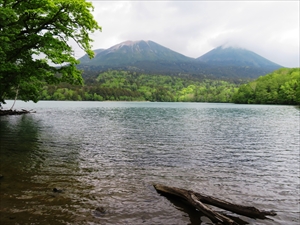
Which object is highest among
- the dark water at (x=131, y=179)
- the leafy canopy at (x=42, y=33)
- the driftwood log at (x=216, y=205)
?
the leafy canopy at (x=42, y=33)

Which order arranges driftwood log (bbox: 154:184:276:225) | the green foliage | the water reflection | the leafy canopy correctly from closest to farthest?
1. driftwood log (bbox: 154:184:276:225)
2. the water reflection
3. the leafy canopy
4. the green foliage

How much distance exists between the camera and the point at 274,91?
524ft

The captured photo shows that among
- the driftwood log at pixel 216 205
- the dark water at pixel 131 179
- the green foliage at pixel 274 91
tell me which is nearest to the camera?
the driftwood log at pixel 216 205

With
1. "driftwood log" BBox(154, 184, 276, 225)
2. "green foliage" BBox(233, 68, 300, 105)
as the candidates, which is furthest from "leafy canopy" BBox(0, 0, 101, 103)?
Result: "green foliage" BBox(233, 68, 300, 105)

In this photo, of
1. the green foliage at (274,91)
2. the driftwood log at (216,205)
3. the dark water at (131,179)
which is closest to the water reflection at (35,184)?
the dark water at (131,179)

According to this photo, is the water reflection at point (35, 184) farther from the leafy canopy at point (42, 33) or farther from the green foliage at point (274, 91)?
the green foliage at point (274, 91)

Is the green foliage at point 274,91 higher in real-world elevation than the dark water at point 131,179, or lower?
higher

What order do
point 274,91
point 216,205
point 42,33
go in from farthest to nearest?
point 274,91, point 42,33, point 216,205

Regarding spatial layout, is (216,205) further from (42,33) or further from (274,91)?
(274,91)

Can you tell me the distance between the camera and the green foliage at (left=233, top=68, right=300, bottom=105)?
145 meters

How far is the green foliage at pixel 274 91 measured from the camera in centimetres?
14538

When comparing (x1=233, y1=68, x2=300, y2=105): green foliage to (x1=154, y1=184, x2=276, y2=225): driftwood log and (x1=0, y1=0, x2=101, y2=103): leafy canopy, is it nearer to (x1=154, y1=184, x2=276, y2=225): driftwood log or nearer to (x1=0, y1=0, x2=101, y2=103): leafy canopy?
(x1=0, y1=0, x2=101, y2=103): leafy canopy

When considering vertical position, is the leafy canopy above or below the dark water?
above

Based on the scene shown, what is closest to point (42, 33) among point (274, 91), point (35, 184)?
point (35, 184)
